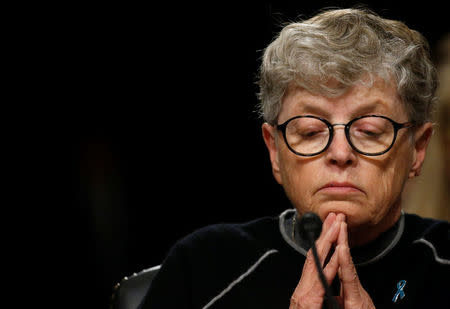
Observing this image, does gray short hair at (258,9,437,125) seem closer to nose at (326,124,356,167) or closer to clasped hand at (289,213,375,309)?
nose at (326,124,356,167)

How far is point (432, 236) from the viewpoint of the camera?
161 centimetres

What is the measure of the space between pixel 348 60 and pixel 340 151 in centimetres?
21

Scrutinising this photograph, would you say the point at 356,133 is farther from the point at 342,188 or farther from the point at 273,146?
the point at 273,146

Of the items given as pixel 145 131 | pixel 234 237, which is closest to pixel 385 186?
pixel 234 237

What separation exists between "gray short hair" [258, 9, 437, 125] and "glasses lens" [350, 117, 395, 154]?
0.08 meters

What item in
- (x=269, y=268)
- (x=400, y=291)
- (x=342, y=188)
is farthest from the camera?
(x=269, y=268)

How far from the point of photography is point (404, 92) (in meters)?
1.43

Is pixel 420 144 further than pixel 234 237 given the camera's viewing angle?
No

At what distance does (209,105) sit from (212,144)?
0.19 meters

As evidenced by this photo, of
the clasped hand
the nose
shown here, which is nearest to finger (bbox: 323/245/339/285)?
the clasped hand

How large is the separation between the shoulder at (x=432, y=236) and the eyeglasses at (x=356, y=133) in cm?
33

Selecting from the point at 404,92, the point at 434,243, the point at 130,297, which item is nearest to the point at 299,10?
the point at 404,92

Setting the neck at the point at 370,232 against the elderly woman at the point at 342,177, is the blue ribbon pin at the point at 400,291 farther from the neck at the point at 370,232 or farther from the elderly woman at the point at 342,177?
the neck at the point at 370,232

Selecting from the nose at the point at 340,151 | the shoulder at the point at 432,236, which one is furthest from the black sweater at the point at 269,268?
the nose at the point at 340,151
